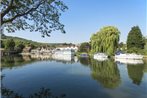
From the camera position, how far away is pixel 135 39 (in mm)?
72438

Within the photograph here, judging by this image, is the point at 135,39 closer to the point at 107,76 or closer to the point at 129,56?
the point at 129,56

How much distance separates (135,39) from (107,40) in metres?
10.5

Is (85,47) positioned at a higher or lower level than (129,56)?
higher

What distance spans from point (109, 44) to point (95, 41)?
8967 mm

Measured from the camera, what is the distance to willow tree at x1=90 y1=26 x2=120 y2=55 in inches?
2618

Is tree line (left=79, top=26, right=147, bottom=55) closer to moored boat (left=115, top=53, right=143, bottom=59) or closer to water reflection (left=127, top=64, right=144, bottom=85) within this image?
moored boat (left=115, top=53, right=143, bottom=59)

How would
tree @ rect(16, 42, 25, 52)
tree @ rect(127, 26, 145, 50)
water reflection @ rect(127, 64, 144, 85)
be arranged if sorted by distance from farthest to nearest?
tree @ rect(16, 42, 25, 52), tree @ rect(127, 26, 145, 50), water reflection @ rect(127, 64, 144, 85)

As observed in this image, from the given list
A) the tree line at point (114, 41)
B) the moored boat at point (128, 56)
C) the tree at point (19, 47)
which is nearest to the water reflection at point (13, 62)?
the tree line at point (114, 41)

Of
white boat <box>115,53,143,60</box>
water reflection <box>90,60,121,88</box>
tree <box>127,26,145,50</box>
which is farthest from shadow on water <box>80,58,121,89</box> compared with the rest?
tree <box>127,26,145,50</box>

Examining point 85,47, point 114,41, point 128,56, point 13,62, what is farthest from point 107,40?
point 85,47

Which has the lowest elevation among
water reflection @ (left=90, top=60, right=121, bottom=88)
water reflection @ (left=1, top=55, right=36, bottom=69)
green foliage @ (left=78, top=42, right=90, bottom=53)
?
water reflection @ (left=90, top=60, right=121, bottom=88)

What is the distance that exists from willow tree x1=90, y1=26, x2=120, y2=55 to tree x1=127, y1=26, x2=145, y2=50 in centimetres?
696

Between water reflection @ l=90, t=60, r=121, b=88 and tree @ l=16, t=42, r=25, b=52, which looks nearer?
water reflection @ l=90, t=60, r=121, b=88

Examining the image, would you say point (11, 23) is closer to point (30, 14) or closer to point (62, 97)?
point (30, 14)
